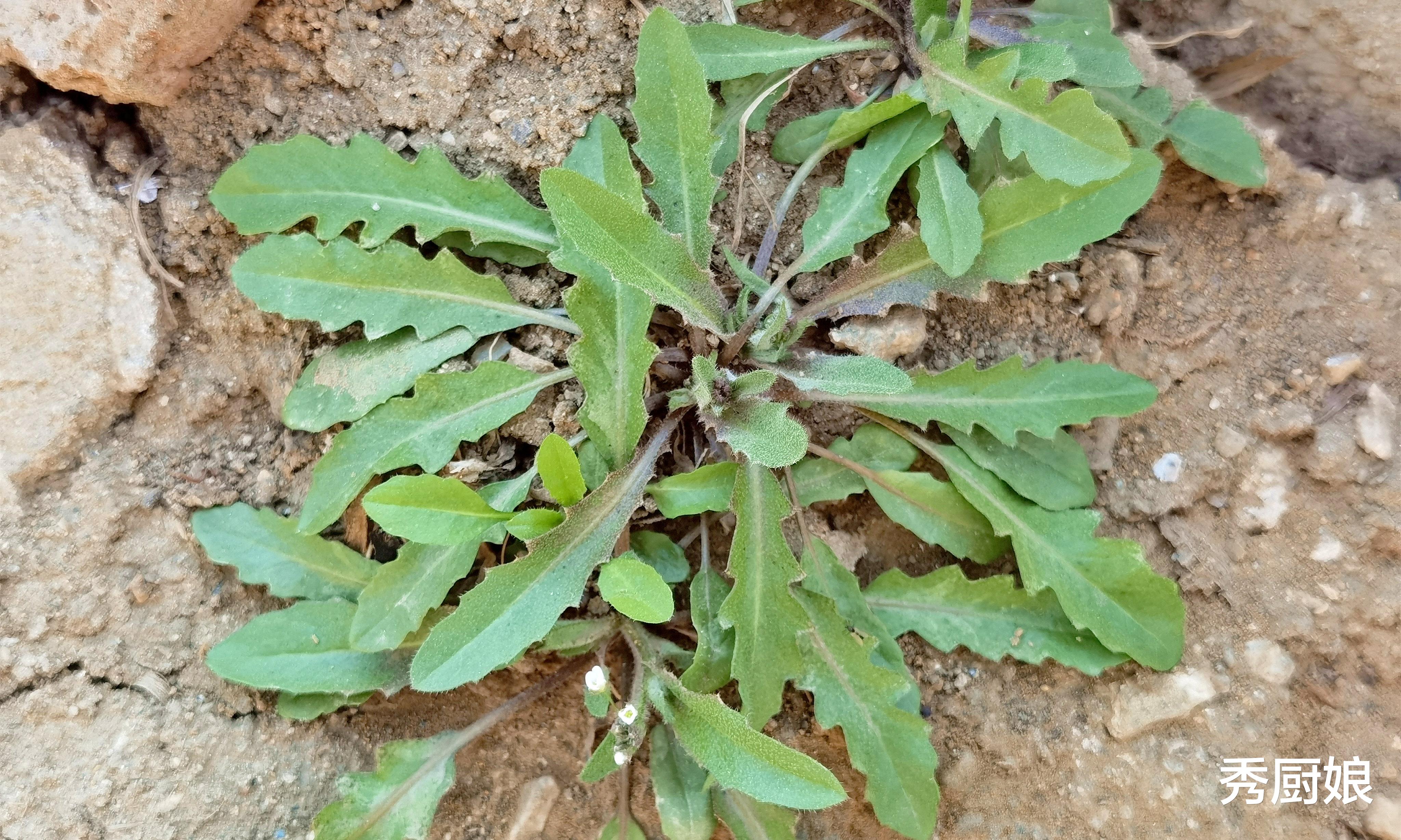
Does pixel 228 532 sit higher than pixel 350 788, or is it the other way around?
pixel 228 532

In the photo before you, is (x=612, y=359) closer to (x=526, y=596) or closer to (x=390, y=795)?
(x=526, y=596)

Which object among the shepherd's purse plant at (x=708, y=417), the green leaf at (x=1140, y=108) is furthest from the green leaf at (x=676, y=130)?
the green leaf at (x=1140, y=108)

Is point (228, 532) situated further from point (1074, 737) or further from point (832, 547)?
point (1074, 737)

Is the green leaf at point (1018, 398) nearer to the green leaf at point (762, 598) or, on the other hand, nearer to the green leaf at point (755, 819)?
the green leaf at point (762, 598)

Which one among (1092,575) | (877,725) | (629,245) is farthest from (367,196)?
(1092,575)

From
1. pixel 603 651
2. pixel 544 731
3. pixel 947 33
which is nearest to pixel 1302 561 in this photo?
pixel 947 33
